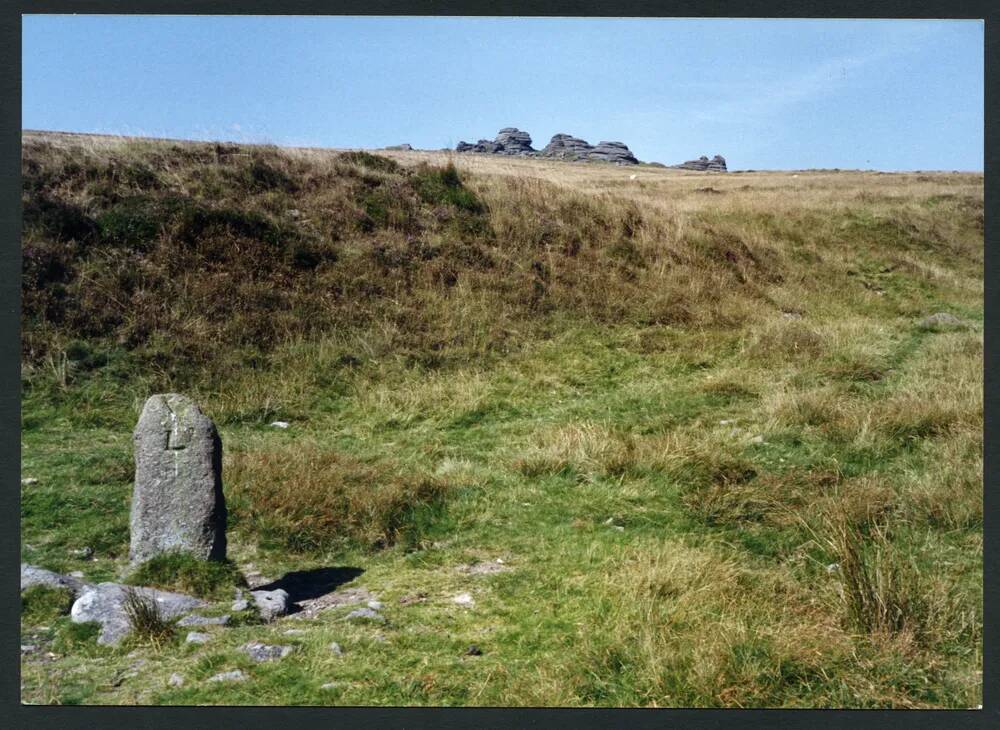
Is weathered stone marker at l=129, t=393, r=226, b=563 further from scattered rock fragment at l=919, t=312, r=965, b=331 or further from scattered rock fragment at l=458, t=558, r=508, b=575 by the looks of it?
scattered rock fragment at l=919, t=312, r=965, b=331

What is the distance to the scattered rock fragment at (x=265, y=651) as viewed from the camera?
4824mm

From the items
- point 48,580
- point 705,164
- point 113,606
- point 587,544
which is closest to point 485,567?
point 587,544

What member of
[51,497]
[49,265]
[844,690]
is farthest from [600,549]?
[49,265]

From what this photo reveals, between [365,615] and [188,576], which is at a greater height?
[188,576]

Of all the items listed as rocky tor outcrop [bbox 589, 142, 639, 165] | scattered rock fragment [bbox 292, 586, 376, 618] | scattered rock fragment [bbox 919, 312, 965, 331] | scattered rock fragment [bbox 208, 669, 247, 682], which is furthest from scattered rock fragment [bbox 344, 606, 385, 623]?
rocky tor outcrop [bbox 589, 142, 639, 165]

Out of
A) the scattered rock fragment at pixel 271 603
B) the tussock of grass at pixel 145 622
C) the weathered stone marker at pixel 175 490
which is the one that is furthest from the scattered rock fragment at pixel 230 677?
the weathered stone marker at pixel 175 490

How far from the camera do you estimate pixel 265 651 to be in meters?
4.89

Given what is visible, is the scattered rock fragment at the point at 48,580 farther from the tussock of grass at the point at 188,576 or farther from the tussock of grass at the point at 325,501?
the tussock of grass at the point at 325,501

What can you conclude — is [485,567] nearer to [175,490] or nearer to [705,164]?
[175,490]

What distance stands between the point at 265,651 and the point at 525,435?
5.60 metres

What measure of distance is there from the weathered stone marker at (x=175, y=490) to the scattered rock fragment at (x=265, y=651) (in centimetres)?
147

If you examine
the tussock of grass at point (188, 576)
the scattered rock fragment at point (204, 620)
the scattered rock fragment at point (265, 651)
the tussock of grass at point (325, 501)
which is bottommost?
the scattered rock fragment at point (265, 651)

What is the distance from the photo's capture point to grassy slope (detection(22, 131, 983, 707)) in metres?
4.78

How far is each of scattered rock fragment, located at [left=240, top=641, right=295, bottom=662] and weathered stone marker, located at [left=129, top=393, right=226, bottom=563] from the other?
57.7 inches
